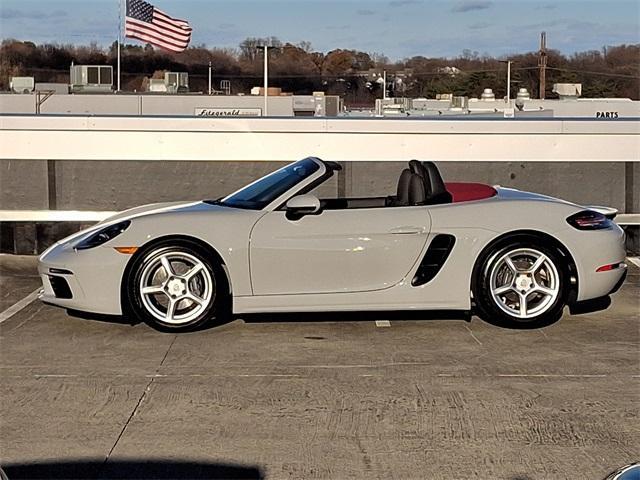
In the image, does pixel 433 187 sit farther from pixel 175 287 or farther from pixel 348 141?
pixel 348 141

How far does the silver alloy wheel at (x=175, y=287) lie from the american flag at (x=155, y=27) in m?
21.3

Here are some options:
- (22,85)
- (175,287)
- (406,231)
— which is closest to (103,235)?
(175,287)

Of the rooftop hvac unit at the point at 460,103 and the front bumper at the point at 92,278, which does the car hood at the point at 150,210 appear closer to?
the front bumper at the point at 92,278

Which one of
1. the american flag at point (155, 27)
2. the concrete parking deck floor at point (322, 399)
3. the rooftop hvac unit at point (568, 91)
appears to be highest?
the american flag at point (155, 27)

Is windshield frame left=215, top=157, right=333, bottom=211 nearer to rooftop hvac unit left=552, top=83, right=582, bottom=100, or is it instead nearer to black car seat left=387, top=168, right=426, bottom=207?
black car seat left=387, top=168, right=426, bottom=207

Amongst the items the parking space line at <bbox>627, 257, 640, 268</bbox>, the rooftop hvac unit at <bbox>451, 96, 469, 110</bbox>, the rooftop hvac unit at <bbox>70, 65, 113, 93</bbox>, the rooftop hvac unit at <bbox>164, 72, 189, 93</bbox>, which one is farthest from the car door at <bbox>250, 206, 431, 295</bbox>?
the rooftop hvac unit at <bbox>164, 72, 189, 93</bbox>

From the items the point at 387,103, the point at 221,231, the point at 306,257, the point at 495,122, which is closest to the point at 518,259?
the point at 306,257

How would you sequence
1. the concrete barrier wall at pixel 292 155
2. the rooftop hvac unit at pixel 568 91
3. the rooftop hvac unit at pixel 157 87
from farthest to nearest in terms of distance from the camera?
the rooftop hvac unit at pixel 157 87 < the rooftop hvac unit at pixel 568 91 < the concrete barrier wall at pixel 292 155

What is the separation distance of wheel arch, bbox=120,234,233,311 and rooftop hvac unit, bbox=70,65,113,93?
100ft

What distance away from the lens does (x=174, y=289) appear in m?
6.88

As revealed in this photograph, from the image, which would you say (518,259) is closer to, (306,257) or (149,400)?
(306,257)

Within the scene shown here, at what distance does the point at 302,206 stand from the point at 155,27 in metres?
22.9

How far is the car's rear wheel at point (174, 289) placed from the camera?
22.5ft

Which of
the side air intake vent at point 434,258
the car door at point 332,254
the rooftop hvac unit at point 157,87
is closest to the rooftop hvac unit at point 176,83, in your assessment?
the rooftop hvac unit at point 157,87
